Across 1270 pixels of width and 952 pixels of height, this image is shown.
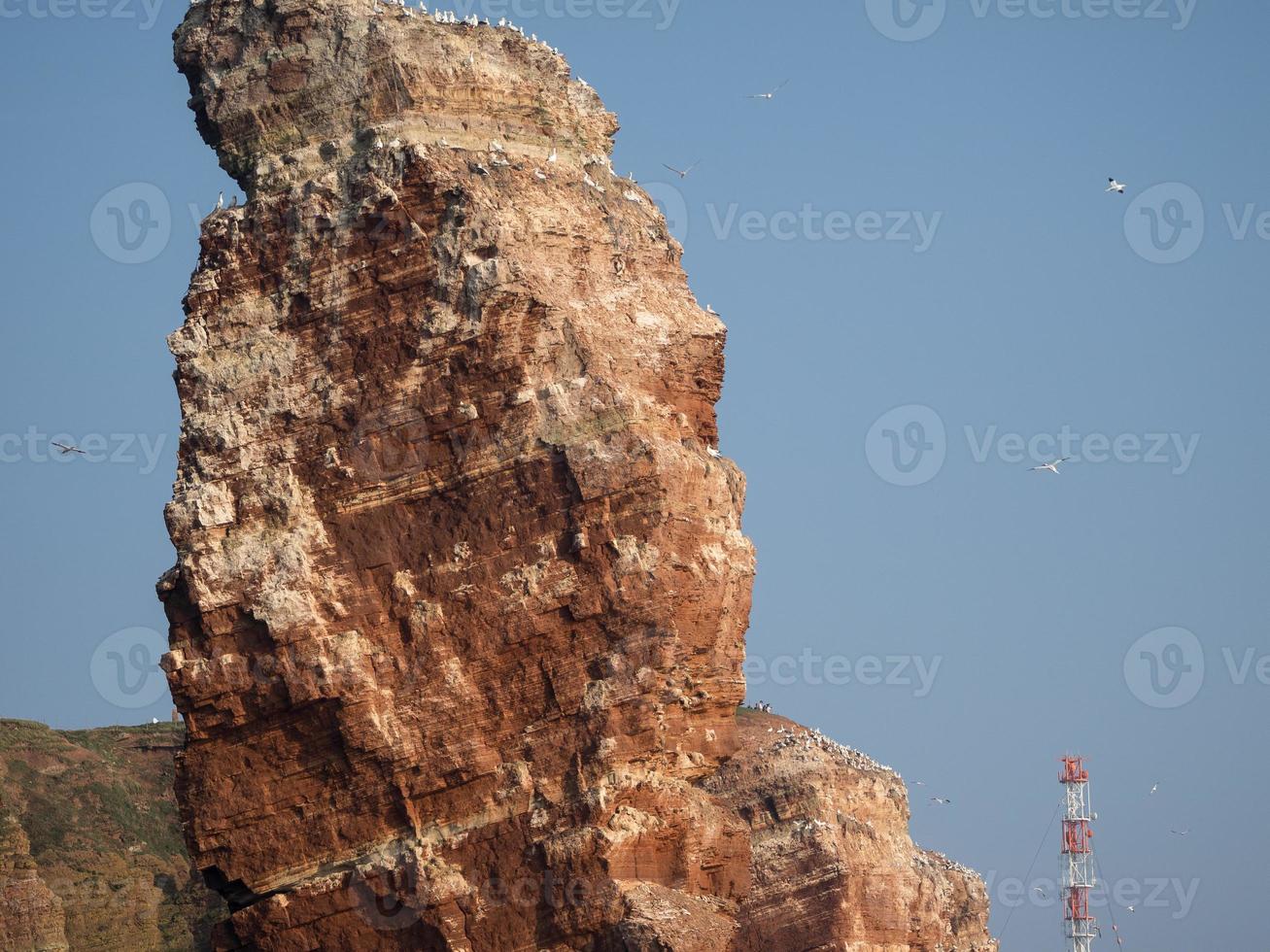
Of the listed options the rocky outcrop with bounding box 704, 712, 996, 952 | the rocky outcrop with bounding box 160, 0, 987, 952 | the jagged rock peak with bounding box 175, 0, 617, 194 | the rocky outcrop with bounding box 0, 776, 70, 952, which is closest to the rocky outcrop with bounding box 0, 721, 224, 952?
the rocky outcrop with bounding box 0, 776, 70, 952

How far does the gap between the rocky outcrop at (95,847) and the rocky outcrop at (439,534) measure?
26.3 meters

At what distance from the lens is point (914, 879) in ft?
214

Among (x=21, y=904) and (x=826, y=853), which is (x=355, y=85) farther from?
(x=826, y=853)

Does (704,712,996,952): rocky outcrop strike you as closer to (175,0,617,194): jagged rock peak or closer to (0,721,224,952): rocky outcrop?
(0,721,224,952): rocky outcrop

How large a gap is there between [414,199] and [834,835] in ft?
114

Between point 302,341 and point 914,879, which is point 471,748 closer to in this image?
point 302,341

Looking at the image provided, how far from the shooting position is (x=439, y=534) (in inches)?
1193

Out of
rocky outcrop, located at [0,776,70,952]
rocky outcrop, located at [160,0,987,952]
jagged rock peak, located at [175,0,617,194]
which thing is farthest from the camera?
rocky outcrop, located at [0,776,70,952]

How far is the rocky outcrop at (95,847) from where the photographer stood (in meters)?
56.0

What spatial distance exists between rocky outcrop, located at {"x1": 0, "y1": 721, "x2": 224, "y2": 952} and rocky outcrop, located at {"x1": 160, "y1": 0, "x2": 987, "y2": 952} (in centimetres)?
2631

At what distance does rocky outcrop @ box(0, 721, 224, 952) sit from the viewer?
56.0 m

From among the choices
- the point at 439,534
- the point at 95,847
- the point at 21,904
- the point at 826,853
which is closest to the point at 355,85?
the point at 439,534

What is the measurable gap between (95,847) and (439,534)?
5521 cm

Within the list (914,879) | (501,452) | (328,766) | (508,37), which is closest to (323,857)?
(328,766)
